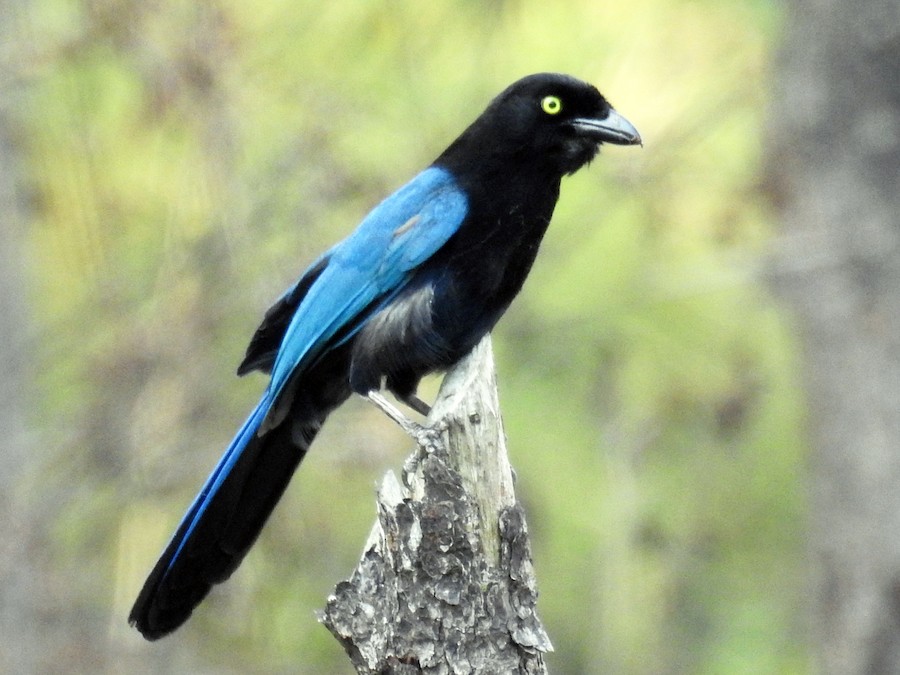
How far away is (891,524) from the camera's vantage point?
302 inches

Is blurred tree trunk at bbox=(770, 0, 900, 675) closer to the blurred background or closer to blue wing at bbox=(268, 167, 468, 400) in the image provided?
the blurred background

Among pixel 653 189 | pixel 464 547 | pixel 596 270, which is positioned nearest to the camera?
pixel 464 547

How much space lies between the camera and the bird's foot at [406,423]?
394 cm

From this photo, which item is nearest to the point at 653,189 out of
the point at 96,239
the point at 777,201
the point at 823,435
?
the point at 777,201

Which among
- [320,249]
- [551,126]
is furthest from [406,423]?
[320,249]

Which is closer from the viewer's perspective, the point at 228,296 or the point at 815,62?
the point at 228,296

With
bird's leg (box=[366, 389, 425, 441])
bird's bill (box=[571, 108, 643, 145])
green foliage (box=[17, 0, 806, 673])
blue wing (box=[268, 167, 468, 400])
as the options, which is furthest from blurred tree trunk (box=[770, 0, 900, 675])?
bird's leg (box=[366, 389, 425, 441])

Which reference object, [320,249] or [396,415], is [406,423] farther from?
[320,249]

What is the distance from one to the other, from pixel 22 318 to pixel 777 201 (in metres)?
4.09

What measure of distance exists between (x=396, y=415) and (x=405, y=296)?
17.3 inches

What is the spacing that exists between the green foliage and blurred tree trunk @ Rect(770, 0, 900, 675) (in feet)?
1.30

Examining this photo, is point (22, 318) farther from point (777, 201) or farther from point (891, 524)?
point (891, 524)

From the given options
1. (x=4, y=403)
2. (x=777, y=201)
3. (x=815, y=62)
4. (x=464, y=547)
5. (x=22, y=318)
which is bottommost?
(x=464, y=547)

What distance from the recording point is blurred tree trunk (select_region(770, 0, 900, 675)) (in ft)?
25.2
